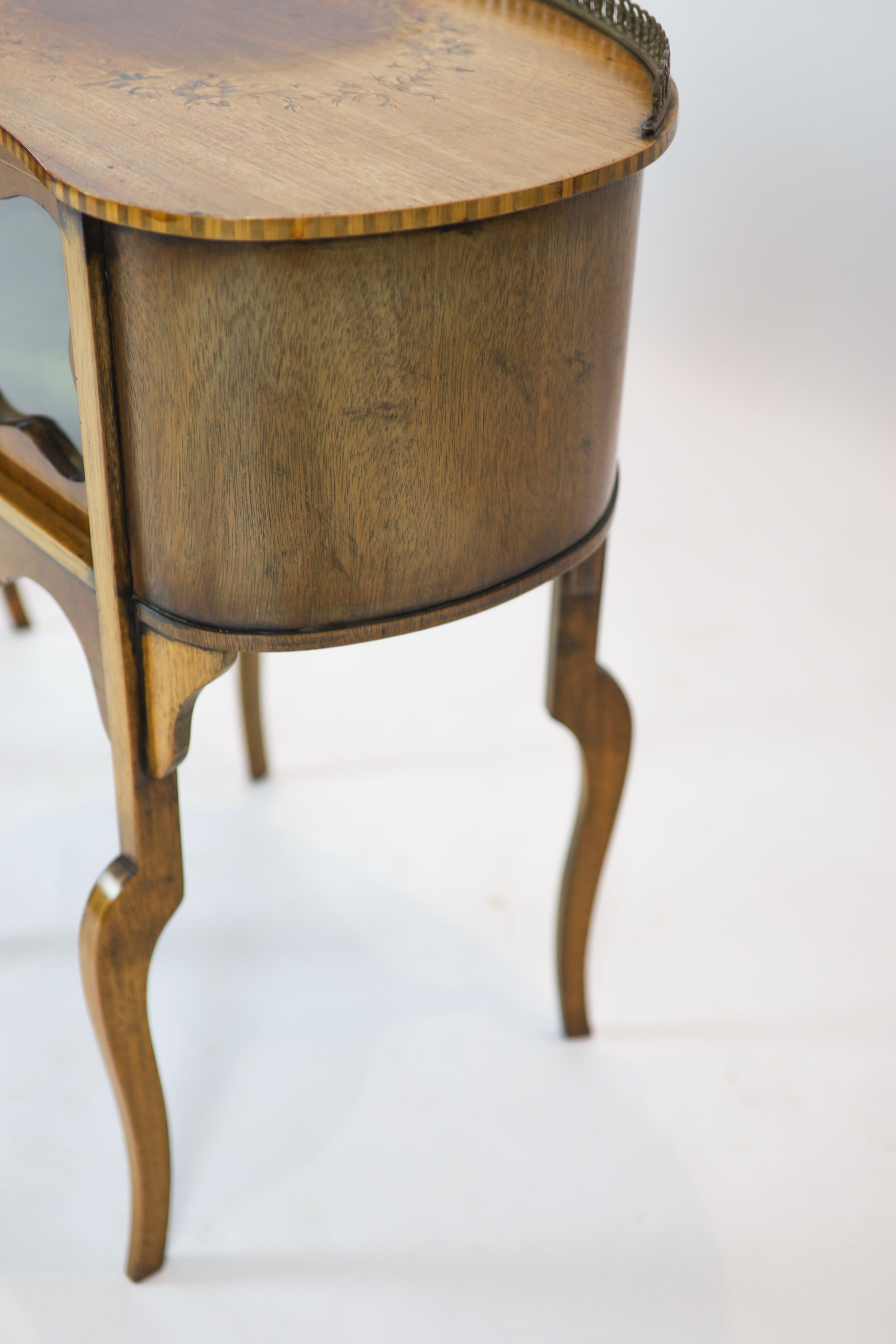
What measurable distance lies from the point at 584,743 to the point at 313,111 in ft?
1.95

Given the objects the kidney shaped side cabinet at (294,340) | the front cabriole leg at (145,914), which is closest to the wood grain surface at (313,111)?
the kidney shaped side cabinet at (294,340)

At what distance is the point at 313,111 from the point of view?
0.97 m

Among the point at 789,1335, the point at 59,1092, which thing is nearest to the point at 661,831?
the point at 789,1335

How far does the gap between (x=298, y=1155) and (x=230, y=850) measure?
442 millimetres

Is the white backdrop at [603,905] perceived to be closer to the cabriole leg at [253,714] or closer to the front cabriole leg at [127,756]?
the cabriole leg at [253,714]

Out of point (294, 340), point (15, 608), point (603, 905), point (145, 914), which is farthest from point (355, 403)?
point (15, 608)

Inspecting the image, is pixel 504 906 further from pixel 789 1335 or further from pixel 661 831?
pixel 789 1335

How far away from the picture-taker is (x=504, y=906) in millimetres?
1607

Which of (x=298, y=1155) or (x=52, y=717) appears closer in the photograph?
(x=298, y=1155)

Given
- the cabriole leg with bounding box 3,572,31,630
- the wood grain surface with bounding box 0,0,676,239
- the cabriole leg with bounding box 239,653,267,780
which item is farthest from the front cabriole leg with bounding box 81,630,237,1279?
the cabriole leg with bounding box 3,572,31,630

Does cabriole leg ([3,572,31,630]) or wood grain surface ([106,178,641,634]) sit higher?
wood grain surface ([106,178,641,634])

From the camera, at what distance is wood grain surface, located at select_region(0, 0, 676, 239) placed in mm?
807

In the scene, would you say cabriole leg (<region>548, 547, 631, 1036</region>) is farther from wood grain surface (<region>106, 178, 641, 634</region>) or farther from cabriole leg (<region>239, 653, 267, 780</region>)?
cabriole leg (<region>239, 653, 267, 780</region>)

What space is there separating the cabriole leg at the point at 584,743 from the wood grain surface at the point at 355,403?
8.8 inches
